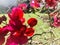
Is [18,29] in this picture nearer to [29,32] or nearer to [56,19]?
[29,32]

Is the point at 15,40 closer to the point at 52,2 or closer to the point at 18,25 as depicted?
the point at 18,25

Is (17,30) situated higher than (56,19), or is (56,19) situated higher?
(17,30)

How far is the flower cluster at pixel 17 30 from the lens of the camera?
56 cm

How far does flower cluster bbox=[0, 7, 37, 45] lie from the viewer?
A: 0.56m

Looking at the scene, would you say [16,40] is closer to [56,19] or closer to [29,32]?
[29,32]

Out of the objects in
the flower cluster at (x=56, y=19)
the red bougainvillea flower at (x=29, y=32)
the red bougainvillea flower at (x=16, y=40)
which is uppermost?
the red bougainvillea flower at (x=29, y=32)

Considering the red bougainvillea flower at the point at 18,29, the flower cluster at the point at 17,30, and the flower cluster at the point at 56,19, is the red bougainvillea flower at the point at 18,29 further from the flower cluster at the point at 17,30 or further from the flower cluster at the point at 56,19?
the flower cluster at the point at 56,19

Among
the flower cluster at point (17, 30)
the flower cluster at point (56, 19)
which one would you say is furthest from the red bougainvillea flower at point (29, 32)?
the flower cluster at point (56, 19)

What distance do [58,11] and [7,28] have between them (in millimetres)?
330

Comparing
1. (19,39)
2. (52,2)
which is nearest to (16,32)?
(19,39)

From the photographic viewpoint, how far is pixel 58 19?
33.7 inches

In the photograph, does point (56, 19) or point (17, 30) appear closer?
point (17, 30)

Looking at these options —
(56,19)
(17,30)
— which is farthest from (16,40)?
(56,19)

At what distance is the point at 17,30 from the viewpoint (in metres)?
0.57
